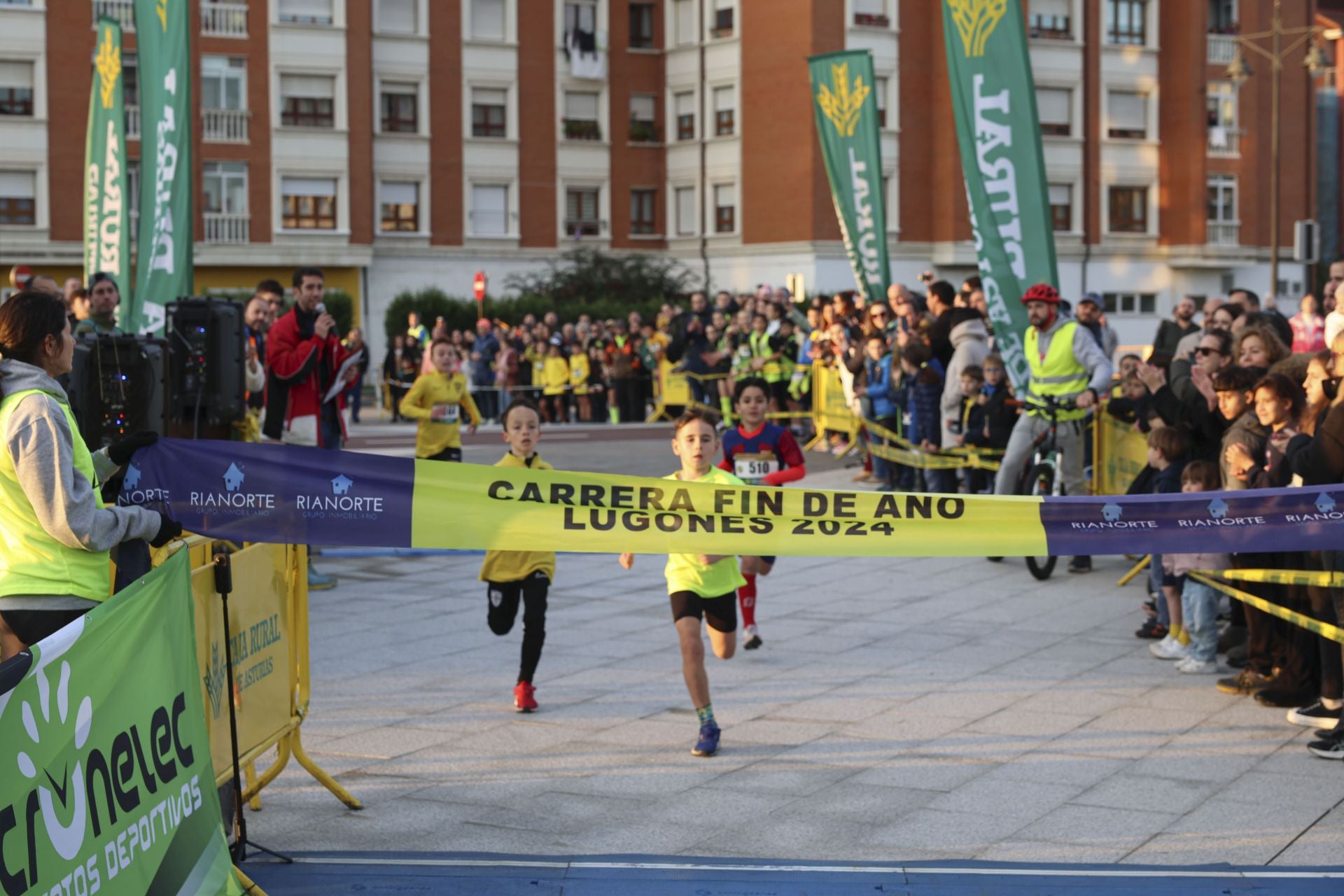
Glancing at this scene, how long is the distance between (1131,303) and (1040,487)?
151 feet

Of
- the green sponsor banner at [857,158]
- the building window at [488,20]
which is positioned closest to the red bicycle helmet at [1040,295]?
the green sponsor banner at [857,158]

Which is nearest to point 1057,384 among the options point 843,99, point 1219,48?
point 843,99

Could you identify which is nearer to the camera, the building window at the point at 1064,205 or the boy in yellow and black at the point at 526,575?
the boy in yellow and black at the point at 526,575

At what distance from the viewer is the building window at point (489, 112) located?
5344 cm

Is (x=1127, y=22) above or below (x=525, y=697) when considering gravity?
above

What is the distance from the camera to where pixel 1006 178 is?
1403 centimetres

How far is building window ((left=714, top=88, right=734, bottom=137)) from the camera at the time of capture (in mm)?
53750

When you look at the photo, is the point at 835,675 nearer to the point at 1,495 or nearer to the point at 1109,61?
the point at 1,495

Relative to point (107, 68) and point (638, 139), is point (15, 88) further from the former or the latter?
point (107, 68)

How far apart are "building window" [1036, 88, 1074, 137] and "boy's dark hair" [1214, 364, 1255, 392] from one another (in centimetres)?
4691

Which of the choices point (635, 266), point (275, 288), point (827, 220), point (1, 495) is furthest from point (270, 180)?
point (1, 495)

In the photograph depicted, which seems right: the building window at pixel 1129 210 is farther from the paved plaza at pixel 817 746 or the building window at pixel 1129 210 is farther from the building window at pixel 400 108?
the paved plaza at pixel 817 746

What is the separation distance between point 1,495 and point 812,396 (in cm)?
2088

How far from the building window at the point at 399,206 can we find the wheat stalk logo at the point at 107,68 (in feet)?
111
